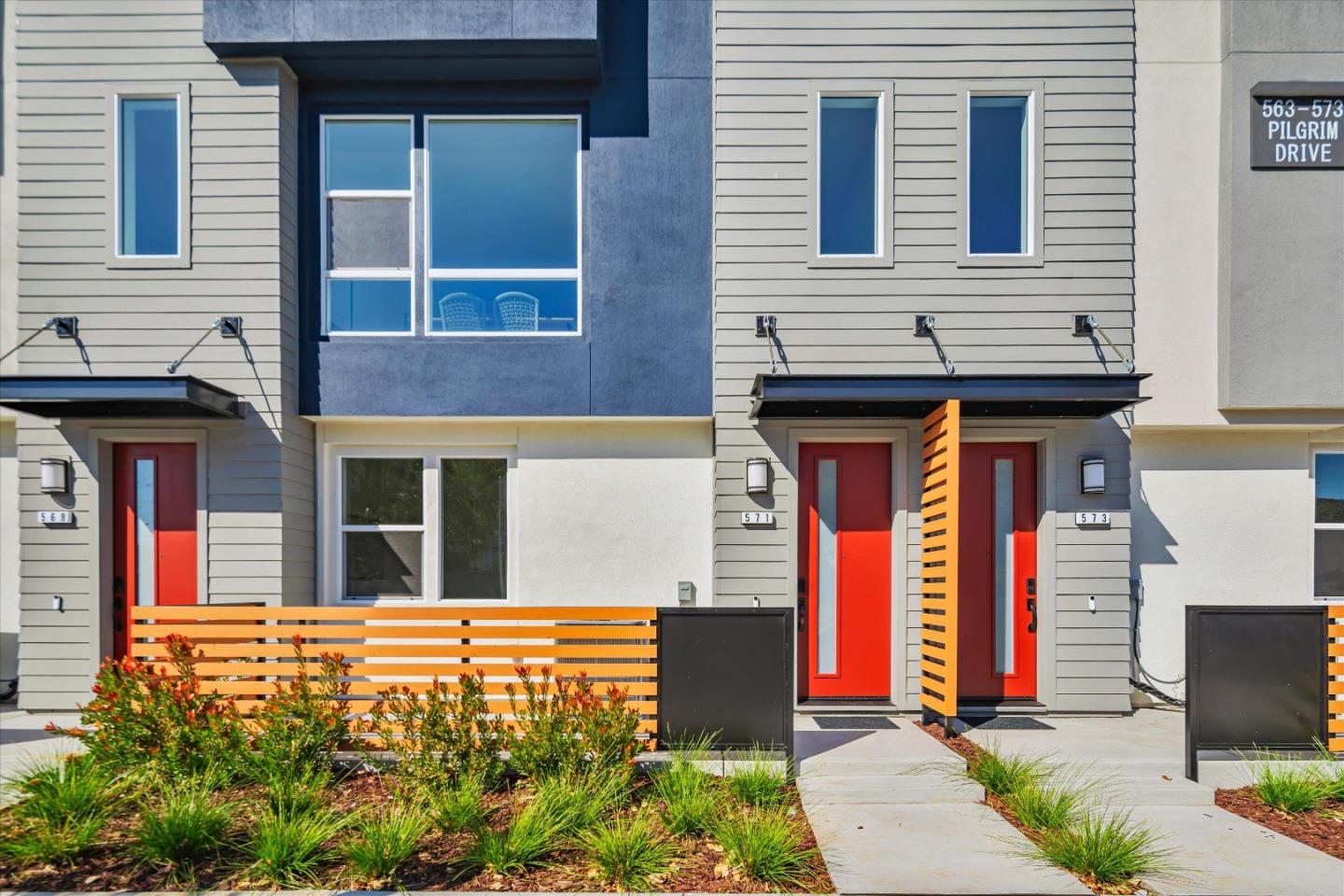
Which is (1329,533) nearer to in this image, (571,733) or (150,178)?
(571,733)

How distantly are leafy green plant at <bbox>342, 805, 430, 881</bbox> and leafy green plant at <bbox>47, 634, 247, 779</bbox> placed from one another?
53.6 inches

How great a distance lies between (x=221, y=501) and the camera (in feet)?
23.0

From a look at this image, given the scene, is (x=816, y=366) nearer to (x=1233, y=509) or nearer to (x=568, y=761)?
(x=568, y=761)

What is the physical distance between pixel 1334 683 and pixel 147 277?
10.1 m

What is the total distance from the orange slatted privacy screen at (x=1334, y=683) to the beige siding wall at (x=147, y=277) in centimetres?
827

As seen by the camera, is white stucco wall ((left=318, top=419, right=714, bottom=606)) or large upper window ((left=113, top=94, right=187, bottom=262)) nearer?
large upper window ((left=113, top=94, right=187, bottom=262))

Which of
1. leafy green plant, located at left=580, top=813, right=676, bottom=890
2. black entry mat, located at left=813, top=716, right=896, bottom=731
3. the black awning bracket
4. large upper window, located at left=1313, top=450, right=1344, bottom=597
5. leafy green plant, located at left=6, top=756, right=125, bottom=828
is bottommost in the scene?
black entry mat, located at left=813, top=716, right=896, bottom=731

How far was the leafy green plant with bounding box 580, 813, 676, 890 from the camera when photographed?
4.03 metres

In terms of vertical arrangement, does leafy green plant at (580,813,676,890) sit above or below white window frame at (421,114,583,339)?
below

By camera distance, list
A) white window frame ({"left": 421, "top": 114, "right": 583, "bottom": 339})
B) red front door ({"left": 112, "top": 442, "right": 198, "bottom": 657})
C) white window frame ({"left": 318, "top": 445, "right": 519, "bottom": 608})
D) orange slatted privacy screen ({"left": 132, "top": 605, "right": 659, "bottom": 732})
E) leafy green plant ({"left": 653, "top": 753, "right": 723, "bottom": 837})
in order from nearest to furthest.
A: 1. leafy green plant ({"left": 653, "top": 753, "right": 723, "bottom": 837})
2. orange slatted privacy screen ({"left": 132, "top": 605, "right": 659, "bottom": 732})
3. red front door ({"left": 112, "top": 442, "right": 198, "bottom": 657})
4. white window frame ({"left": 421, "top": 114, "right": 583, "bottom": 339})
5. white window frame ({"left": 318, "top": 445, "right": 519, "bottom": 608})

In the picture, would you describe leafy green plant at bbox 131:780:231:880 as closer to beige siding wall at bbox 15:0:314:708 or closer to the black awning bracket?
beige siding wall at bbox 15:0:314:708

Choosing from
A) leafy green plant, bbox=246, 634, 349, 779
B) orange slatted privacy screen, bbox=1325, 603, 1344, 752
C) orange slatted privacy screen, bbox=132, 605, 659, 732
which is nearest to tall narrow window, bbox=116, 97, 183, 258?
orange slatted privacy screen, bbox=132, 605, 659, 732

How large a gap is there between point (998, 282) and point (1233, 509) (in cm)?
338

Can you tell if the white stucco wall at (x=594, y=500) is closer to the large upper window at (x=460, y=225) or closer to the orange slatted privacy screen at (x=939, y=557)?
the large upper window at (x=460, y=225)
